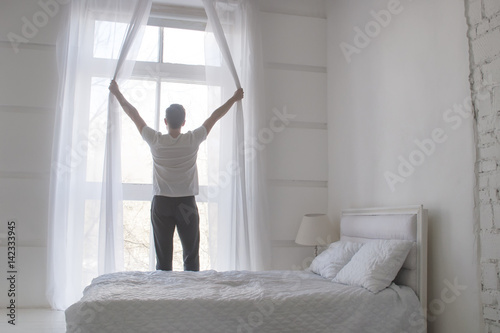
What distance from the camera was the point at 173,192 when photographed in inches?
134

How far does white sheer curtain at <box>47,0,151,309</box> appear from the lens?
149 inches

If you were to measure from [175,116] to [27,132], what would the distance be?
149cm

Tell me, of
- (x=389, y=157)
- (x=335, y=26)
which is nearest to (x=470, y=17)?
(x=389, y=157)

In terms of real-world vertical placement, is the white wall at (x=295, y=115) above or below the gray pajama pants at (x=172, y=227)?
above

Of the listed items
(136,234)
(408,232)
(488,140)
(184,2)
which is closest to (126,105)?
(136,234)

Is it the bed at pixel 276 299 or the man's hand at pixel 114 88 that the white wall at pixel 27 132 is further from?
the bed at pixel 276 299

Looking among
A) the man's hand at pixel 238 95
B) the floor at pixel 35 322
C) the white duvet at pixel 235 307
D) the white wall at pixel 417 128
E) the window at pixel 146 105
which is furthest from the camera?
the window at pixel 146 105

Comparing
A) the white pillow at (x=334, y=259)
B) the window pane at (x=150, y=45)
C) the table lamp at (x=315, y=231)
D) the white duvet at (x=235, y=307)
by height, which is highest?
the window pane at (x=150, y=45)

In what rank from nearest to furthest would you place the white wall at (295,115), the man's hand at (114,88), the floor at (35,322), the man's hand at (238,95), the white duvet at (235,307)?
the white duvet at (235,307)
the floor at (35,322)
the man's hand at (114,88)
the man's hand at (238,95)
the white wall at (295,115)

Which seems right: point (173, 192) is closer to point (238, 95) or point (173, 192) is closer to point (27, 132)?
point (238, 95)

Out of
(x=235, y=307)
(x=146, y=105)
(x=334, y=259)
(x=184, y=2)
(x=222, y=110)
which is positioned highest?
(x=184, y=2)

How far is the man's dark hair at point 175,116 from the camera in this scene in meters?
3.44

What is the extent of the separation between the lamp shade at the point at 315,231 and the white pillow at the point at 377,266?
100 cm

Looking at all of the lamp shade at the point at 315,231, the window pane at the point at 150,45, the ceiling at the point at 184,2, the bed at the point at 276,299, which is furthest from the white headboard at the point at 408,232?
the ceiling at the point at 184,2
